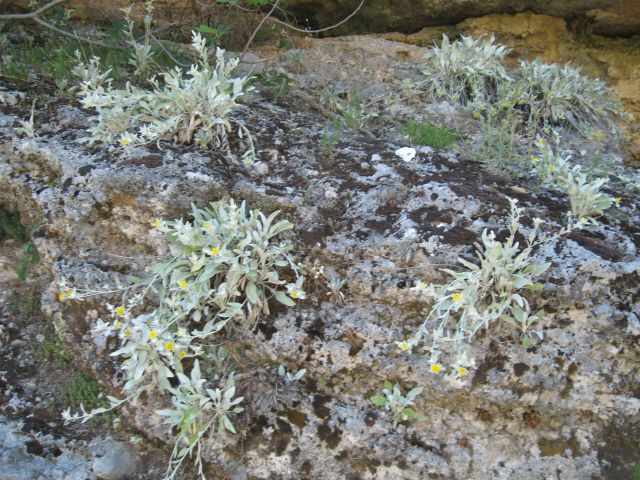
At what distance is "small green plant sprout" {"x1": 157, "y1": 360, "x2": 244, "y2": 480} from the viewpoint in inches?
106

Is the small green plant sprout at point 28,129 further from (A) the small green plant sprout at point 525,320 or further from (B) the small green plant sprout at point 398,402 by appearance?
(A) the small green plant sprout at point 525,320

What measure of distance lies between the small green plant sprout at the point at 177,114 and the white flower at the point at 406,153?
2.92ft

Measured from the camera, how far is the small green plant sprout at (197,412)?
8.84ft

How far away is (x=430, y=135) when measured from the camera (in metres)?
3.84

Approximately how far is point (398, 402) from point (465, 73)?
2853mm

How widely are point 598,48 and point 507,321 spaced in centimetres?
378

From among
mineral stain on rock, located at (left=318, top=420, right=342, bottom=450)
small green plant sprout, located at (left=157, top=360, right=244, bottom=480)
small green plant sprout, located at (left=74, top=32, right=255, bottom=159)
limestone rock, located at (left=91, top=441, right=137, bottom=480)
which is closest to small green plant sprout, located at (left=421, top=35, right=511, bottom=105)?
small green plant sprout, located at (left=74, top=32, right=255, bottom=159)

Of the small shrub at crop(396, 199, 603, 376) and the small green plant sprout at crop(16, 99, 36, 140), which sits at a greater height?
the small green plant sprout at crop(16, 99, 36, 140)

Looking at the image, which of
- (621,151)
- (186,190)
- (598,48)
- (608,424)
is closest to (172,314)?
(186,190)

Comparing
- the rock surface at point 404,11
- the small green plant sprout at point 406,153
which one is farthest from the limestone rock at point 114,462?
the rock surface at point 404,11

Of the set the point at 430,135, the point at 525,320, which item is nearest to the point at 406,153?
the point at 430,135

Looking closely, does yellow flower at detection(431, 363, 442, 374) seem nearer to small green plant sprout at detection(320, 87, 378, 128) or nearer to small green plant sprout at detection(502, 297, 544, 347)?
small green plant sprout at detection(502, 297, 544, 347)

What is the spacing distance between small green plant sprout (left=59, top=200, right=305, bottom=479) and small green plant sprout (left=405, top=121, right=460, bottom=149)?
4.26ft

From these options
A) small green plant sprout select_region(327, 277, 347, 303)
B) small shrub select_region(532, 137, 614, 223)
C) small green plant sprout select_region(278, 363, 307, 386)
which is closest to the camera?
small green plant sprout select_region(278, 363, 307, 386)
